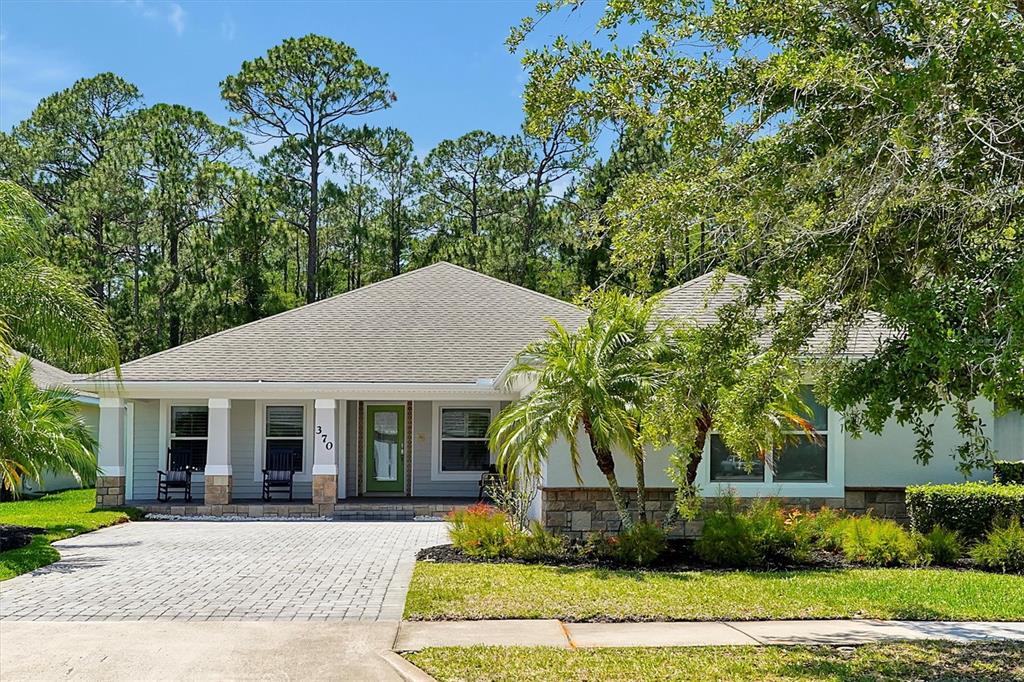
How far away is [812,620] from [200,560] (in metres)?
7.97

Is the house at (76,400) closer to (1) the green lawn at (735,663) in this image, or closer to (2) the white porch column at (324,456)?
(2) the white porch column at (324,456)

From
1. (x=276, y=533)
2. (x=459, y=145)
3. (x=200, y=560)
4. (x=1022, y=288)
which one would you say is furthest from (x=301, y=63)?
(x=1022, y=288)

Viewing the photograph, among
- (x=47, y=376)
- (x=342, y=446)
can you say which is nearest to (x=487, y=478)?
(x=342, y=446)

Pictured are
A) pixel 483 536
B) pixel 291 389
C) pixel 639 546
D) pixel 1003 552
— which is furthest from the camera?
pixel 291 389

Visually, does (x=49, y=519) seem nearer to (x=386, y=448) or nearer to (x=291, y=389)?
(x=291, y=389)

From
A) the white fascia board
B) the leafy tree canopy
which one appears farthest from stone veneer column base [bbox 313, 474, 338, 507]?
the leafy tree canopy

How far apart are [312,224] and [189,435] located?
1652 cm

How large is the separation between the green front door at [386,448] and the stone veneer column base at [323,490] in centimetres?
241

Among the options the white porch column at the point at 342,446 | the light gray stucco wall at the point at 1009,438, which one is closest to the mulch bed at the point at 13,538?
the white porch column at the point at 342,446

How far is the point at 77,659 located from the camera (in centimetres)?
783

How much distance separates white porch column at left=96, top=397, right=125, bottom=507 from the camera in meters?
20.2

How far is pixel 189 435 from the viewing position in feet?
72.5

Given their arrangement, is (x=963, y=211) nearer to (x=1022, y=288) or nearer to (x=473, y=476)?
(x=1022, y=288)

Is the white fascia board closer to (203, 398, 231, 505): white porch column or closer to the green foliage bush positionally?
(203, 398, 231, 505): white porch column
